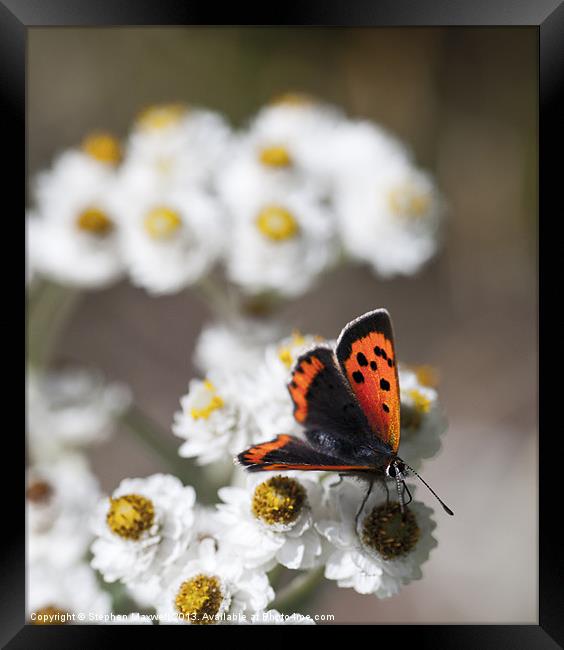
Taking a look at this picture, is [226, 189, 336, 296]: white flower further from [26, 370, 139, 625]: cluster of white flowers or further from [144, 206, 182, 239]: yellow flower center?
[26, 370, 139, 625]: cluster of white flowers

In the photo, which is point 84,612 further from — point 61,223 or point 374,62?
point 374,62

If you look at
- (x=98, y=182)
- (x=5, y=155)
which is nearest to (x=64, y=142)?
(x=98, y=182)

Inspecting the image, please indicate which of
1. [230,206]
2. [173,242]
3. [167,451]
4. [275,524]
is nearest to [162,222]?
[173,242]

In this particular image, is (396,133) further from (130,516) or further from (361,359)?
(130,516)

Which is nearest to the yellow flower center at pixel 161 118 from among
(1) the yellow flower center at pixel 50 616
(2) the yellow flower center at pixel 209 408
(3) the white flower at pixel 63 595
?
(2) the yellow flower center at pixel 209 408

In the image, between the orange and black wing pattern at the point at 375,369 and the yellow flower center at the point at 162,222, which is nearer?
the orange and black wing pattern at the point at 375,369

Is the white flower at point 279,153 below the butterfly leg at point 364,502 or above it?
above

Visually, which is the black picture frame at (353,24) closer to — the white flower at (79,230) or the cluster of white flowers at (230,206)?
the cluster of white flowers at (230,206)
